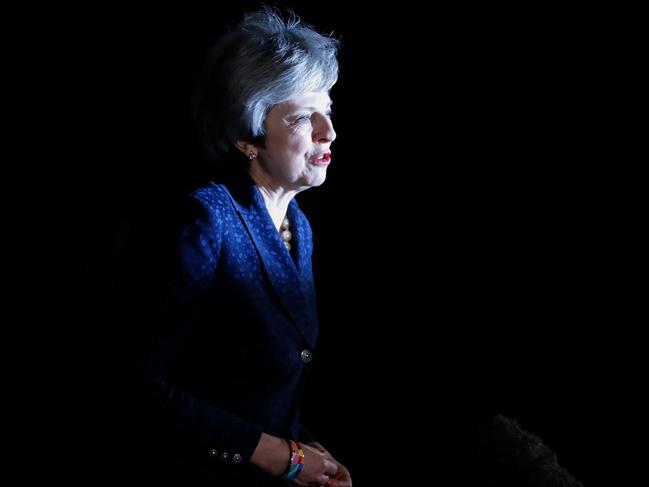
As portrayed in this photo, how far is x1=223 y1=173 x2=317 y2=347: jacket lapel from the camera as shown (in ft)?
4.08

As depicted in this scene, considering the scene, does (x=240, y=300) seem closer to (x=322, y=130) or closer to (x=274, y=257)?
(x=274, y=257)

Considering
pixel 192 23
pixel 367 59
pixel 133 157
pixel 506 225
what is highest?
pixel 367 59

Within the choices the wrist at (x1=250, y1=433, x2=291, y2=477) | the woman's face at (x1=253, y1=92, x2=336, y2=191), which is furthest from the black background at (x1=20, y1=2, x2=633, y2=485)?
the wrist at (x1=250, y1=433, x2=291, y2=477)

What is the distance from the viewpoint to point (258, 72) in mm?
1245

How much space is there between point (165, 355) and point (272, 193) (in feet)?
1.68

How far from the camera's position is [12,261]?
137cm

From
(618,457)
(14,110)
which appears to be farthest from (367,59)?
(618,457)

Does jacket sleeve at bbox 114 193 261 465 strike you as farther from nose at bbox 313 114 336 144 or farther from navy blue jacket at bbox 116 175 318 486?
nose at bbox 313 114 336 144

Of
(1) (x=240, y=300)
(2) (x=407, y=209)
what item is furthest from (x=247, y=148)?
(2) (x=407, y=209)

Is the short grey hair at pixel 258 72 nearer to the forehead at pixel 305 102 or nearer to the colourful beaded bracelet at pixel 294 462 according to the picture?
the forehead at pixel 305 102

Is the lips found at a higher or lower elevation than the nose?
lower

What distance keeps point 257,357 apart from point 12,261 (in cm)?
71

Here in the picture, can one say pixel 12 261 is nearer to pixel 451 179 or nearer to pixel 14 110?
pixel 14 110

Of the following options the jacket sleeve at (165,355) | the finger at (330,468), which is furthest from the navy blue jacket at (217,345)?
the finger at (330,468)
